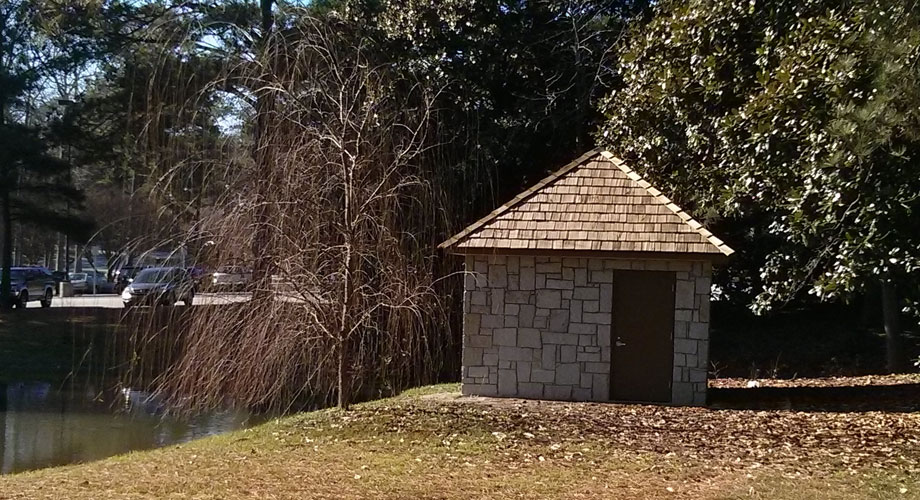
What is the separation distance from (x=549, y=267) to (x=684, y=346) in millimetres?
2112

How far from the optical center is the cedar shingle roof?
12.4 m

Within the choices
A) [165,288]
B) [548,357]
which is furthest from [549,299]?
[165,288]

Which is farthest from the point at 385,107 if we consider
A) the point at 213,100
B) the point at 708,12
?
the point at 708,12

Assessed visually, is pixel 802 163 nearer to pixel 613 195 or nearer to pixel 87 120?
pixel 613 195

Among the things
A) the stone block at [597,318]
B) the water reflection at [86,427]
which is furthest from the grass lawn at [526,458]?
the water reflection at [86,427]

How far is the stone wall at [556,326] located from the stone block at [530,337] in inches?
0.5

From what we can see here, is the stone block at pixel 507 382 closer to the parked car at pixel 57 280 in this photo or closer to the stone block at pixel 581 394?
the stone block at pixel 581 394

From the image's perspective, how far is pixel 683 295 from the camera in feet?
41.0

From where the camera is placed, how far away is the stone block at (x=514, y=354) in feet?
41.9

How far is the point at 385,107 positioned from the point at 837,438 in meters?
8.05

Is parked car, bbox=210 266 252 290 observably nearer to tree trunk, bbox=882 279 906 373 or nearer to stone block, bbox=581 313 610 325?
stone block, bbox=581 313 610 325

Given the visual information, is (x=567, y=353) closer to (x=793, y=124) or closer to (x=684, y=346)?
(x=684, y=346)

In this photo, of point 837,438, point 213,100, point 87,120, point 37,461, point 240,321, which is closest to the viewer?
point 837,438

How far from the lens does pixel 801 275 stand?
525 inches
